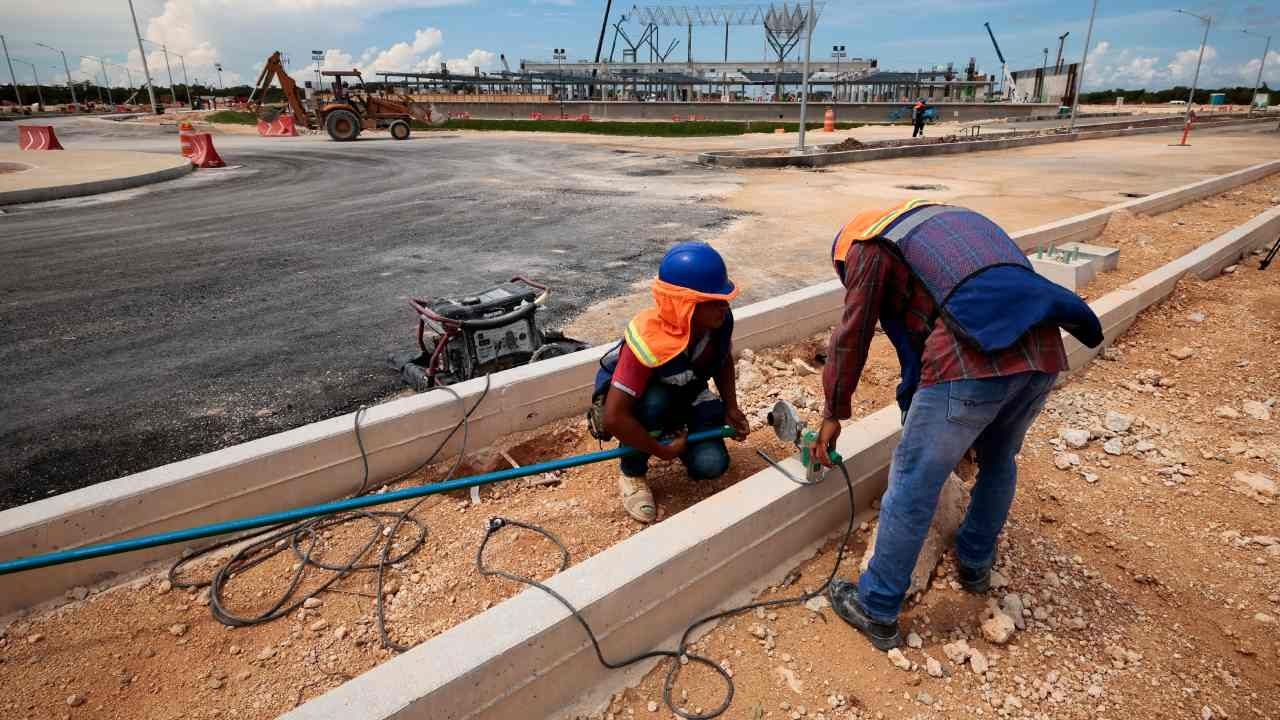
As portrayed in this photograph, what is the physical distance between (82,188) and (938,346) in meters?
15.5

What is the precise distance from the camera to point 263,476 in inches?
121

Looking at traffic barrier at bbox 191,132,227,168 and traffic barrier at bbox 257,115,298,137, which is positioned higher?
traffic barrier at bbox 257,115,298,137

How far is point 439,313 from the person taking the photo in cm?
395

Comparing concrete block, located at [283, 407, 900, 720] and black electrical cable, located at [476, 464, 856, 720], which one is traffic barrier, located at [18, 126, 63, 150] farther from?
concrete block, located at [283, 407, 900, 720]

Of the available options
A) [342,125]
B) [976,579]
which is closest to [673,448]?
[976,579]

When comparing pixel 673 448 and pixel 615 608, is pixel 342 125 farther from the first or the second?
pixel 615 608

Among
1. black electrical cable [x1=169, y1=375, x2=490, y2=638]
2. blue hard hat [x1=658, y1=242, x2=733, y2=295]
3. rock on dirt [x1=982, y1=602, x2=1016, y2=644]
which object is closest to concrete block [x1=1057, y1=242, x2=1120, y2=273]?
rock on dirt [x1=982, y1=602, x2=1016, y2=644]

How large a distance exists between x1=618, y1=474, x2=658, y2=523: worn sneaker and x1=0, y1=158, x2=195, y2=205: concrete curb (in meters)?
13.7

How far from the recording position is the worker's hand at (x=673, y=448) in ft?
9.48

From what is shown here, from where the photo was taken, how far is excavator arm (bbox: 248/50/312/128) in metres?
23.1

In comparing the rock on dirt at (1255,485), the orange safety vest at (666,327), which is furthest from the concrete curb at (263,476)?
the rock on dirt at (1255,485)

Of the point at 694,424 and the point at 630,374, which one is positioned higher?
the point at 630,374

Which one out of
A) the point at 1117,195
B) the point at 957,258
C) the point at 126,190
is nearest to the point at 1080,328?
the point at 957,258

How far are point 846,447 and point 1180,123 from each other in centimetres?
4158
